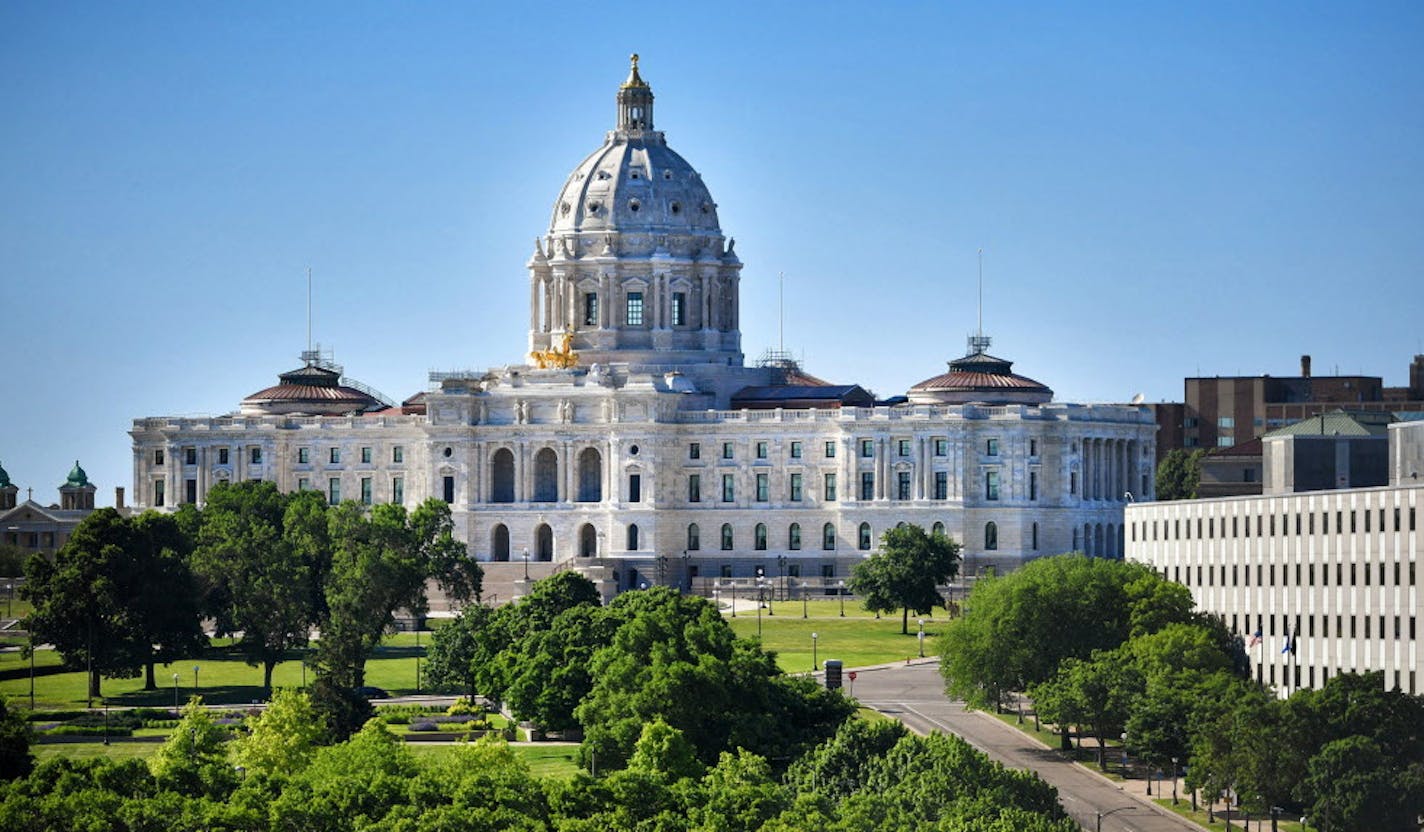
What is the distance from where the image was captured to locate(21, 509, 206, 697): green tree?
18700cm

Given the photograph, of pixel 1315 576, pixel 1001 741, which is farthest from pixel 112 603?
pixel 1315 576

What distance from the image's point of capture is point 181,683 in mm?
190500

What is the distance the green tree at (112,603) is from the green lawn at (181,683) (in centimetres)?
120

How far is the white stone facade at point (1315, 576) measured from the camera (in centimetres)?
14425

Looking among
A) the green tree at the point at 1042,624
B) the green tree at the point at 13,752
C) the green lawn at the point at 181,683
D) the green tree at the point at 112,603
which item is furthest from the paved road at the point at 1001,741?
the green tree at the point at 13,752

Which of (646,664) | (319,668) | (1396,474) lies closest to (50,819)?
(646,664)

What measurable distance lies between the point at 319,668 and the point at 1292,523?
47.3 m

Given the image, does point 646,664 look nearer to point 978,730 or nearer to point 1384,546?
point 978,730

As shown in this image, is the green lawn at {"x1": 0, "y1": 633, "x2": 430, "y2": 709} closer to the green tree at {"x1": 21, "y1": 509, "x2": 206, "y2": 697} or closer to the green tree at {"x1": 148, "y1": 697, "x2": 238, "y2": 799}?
the green tree at {"x1": 21, "y1": 509, "x2": 206, "y2": 697}

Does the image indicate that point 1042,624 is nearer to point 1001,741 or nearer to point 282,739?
point 1001,741

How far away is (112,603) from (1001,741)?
53.8 meters

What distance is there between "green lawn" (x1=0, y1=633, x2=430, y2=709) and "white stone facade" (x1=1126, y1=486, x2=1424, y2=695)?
4296cm

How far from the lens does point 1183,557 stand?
175250mm

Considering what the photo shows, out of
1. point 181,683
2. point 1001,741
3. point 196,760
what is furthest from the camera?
point 181,683
